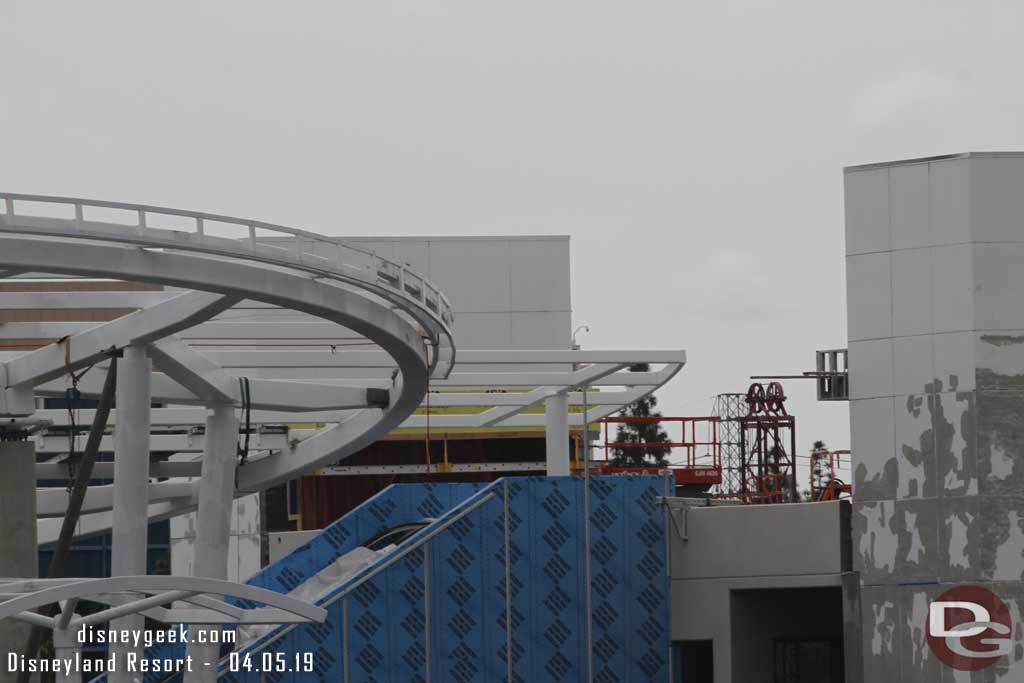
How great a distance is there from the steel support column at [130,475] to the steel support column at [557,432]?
13.2 m

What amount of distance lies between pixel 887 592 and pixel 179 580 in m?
13.0

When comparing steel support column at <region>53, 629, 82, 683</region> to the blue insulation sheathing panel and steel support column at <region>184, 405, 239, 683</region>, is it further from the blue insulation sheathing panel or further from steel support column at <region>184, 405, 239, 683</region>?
the blue insulation sheathing panel

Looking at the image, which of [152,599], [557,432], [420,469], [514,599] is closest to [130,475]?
[152,599]

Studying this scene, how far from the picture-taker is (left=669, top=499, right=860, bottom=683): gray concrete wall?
1193 inches

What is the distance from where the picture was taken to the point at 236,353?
84.4ft

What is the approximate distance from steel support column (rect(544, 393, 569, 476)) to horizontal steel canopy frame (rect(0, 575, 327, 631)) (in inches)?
568

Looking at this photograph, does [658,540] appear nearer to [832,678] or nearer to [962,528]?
[832,678]

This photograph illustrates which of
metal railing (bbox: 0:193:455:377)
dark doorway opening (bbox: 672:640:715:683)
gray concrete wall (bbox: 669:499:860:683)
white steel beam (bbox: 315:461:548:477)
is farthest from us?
white steel beam (bbox: 315:461:548:477)

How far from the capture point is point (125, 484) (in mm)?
22984

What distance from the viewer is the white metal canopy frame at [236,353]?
63.4 feet

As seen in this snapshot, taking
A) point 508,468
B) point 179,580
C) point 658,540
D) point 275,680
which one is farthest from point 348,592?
point 508,468

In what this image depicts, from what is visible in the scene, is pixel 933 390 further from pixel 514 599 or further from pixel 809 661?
pixel 514 599
